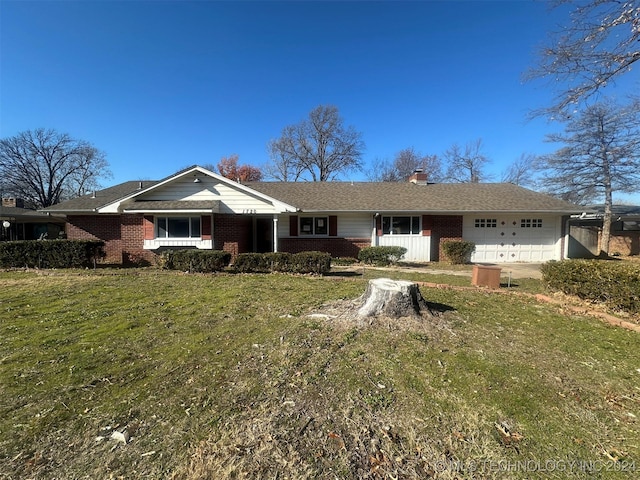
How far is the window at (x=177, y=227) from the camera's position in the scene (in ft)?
44.4

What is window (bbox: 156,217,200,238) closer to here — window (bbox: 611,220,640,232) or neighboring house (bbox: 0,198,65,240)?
neighboring house (bbox: 0,198,65,240)

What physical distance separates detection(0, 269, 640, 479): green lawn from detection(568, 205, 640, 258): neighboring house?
1564cm

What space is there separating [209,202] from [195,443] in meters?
12.0

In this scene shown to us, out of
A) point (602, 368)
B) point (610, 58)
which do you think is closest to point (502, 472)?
point (602, 368)

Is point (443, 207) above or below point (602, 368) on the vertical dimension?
above

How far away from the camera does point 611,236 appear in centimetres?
2041

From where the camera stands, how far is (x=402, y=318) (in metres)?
5.32

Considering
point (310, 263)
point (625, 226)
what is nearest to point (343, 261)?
point (310, 263)

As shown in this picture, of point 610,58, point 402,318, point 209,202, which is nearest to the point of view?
point 402,318

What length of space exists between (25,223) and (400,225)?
3535 centimetres

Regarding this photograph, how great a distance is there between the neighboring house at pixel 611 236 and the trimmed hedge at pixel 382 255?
986 centimetres

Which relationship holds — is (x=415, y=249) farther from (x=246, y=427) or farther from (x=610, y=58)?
(x=246, y=427)

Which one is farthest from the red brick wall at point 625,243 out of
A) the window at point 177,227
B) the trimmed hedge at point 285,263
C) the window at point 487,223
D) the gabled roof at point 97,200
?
the gabled roof at point 97,200

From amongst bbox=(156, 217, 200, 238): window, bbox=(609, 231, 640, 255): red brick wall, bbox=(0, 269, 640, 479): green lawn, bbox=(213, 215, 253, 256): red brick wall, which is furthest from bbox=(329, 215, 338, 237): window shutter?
bbox=(609, 231, 640, 255): red brick wall
